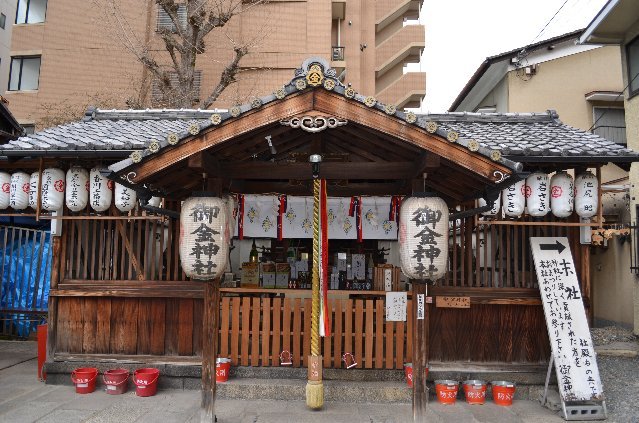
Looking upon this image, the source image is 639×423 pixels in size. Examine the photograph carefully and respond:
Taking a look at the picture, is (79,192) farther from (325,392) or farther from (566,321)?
(566,321)

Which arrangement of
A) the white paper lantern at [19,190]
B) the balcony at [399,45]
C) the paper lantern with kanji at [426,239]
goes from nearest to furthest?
the paper lantern with kanji at [426,239]
the white paper lantern at [19,190]
the balcony at [399,45]

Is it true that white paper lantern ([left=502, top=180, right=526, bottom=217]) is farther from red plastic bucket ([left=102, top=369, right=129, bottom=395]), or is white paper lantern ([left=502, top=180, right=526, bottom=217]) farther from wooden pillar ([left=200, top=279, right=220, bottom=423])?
red plastic bucket ([left=102, top=369, right=129, bottom=395])

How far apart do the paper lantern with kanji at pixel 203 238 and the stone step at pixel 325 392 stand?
3.08m

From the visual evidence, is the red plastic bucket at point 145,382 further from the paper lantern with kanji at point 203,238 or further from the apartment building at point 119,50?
the apartment building at point 119,50

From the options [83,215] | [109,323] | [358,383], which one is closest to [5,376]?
[109,323]

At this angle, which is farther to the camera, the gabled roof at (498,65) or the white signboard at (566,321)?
the gabled roof at (498,65)

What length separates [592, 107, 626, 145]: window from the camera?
16688mm

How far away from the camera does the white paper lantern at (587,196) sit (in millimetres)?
8398

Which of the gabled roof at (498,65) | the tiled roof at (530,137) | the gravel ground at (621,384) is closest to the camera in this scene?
the gravel ground at (621,384)

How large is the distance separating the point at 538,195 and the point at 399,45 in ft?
74.8

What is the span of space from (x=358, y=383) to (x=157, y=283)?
4.28 metres

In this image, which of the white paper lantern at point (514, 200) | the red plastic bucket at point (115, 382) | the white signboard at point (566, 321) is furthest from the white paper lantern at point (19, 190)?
the white signboard at point (566, 321)

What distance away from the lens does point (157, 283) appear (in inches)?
354

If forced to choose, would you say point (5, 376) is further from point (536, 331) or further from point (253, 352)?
point (536, 331)
